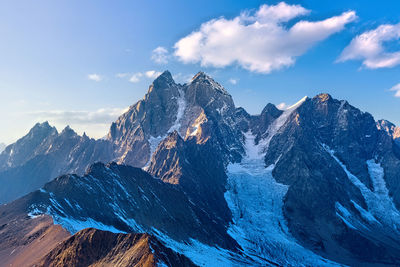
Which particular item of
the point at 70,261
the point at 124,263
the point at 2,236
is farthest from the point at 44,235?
the point at 124,263

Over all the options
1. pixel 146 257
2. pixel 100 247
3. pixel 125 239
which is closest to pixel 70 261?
pixel 100 247

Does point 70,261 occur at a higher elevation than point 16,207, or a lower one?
lower

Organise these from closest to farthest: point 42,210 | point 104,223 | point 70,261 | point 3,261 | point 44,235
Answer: point 70,261 < point 3,261 < point 44,235 < point 42,210 < point 104,223

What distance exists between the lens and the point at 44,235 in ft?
521

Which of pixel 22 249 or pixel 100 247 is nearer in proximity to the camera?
pixel 100 247

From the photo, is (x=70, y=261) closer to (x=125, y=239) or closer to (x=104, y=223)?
(x=125, y=239)

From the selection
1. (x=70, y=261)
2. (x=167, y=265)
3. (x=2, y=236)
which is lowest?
(x=167, y=265)

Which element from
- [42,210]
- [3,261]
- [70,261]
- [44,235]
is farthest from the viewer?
[42,210]

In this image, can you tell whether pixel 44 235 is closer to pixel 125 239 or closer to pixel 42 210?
pixel 42 210

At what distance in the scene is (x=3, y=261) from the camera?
14662cm

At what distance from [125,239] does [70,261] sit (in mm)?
18015

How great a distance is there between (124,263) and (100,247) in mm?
14971

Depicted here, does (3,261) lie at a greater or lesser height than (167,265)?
greater

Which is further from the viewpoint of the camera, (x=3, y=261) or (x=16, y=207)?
(x=16, y=207)
